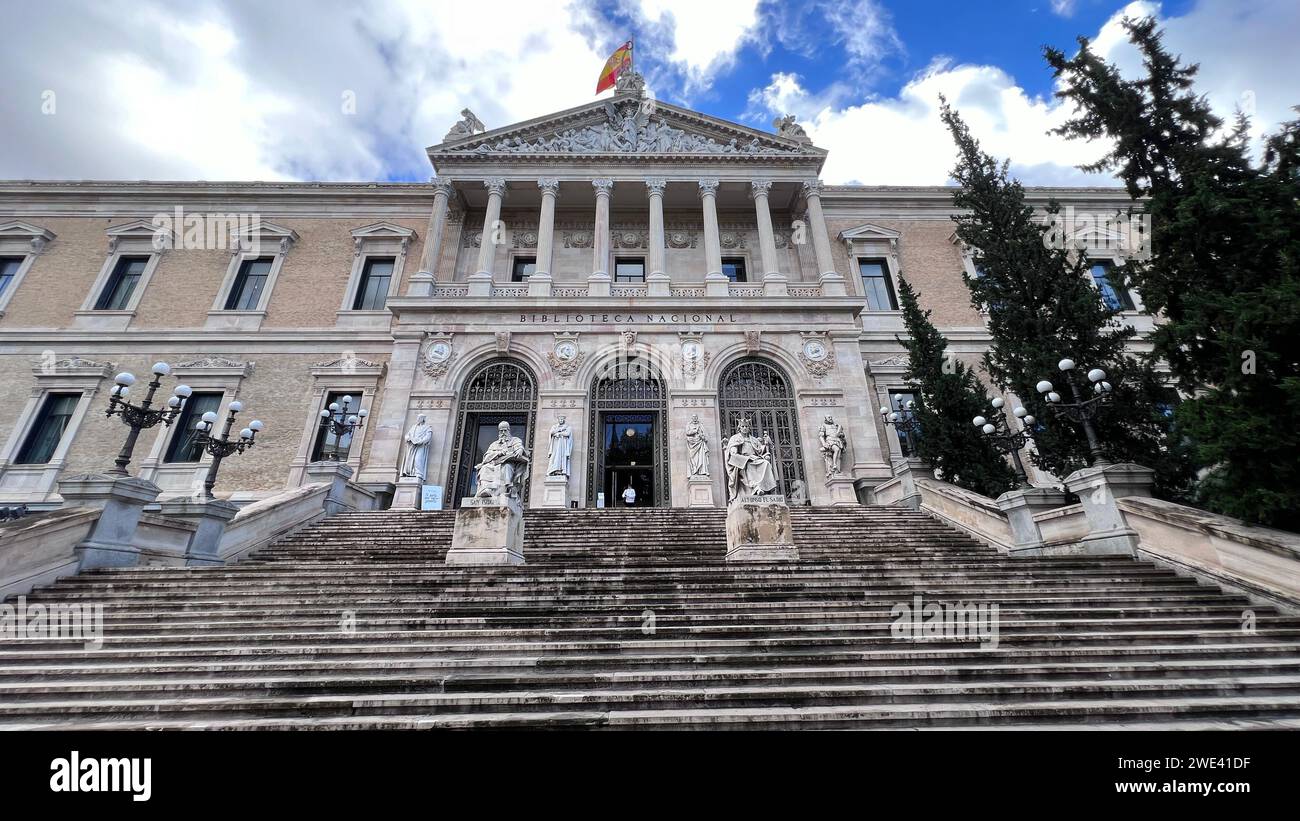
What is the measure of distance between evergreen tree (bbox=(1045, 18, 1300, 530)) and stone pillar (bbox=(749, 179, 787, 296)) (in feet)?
31.6

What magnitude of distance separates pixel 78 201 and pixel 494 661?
91.9 feet

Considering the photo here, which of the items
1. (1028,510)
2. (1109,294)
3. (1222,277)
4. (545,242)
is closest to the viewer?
(1222,277)

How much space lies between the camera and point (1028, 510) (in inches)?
344

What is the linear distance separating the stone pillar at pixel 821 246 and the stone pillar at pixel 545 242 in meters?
9.22

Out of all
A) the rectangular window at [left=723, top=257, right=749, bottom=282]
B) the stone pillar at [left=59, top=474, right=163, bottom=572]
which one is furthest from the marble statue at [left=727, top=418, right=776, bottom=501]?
the rectangular window at [left=723, top=257, right=749, bottom=282]

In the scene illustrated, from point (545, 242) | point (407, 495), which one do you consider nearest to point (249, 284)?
point (545, 242)

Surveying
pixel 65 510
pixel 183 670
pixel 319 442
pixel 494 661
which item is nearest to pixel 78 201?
pixel 319 442

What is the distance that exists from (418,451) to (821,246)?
14.8 meters

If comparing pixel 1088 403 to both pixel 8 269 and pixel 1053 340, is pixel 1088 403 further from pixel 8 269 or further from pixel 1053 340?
Result: pixel 8 269

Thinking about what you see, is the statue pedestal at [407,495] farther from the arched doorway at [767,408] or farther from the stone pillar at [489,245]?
the arched doorway at [767,408]

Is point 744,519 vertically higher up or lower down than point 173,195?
lower down

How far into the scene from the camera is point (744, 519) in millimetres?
8156

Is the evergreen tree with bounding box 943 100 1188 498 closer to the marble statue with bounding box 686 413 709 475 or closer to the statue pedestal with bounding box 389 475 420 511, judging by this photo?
the marble statue with bounding box 686 413 709 475

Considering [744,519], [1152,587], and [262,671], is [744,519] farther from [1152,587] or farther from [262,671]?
[262,671]
